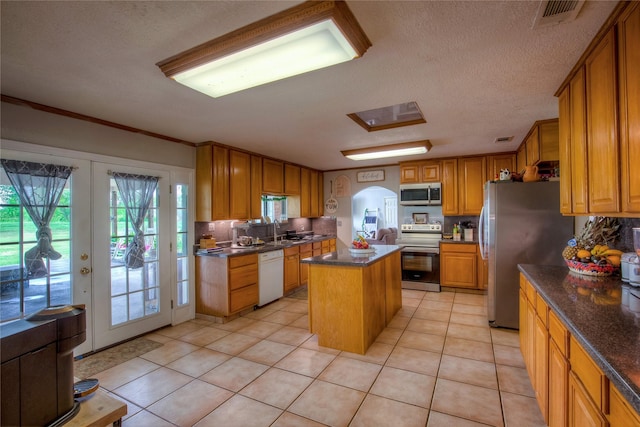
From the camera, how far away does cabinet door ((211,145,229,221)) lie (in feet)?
13.1

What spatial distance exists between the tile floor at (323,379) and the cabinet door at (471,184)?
2157 millimetres

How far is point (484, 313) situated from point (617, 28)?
11.1 ft

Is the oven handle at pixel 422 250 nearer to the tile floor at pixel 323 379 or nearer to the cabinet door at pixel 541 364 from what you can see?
the tile floor at pixel 323 379

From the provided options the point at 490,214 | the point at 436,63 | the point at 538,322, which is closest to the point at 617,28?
the point at 436,63

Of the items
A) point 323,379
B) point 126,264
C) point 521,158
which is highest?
point 521,158

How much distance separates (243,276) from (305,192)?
260 cm

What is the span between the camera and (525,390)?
7.38ft

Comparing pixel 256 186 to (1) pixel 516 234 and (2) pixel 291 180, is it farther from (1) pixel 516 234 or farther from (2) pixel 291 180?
(1) pixel 516 234

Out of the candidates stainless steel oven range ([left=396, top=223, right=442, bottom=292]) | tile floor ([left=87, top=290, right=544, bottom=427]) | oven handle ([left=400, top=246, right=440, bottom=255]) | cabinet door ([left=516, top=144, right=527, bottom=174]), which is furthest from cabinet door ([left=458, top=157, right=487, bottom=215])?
tile floor ([left=87, top=290, right=544, bottom=427])

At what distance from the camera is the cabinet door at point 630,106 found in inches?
53.7

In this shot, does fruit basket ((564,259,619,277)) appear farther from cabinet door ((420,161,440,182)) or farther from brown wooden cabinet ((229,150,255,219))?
brown wooden cabinet ((229,150,255,219))

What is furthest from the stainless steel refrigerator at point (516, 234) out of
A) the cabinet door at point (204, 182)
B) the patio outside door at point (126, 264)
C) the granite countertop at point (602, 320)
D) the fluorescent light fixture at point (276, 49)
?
the patio outside door at point (126, 264)

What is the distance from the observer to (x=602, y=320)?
1349 millimetres

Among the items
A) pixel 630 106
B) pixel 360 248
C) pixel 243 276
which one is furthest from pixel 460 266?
pixel 630 106
